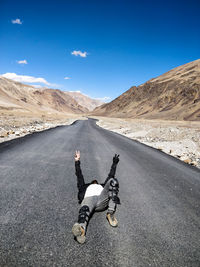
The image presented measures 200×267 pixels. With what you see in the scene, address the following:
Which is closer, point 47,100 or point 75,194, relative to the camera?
point 75,194

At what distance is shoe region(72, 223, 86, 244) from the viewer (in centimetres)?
246

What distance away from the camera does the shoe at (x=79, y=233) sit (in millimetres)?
2455

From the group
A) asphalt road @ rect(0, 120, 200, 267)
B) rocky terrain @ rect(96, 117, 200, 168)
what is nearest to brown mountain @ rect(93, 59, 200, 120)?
rocky terrain @ rect(96, 117, 200, 168)

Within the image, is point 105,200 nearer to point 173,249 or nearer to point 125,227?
point 125,227

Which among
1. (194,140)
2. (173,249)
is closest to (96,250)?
(173,249)

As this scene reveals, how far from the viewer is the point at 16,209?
3.11 m

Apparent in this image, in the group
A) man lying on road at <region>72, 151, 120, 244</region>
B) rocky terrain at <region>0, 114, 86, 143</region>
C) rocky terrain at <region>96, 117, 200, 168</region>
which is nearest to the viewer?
man lying on road at <region>72, 151, 120, 244</region>

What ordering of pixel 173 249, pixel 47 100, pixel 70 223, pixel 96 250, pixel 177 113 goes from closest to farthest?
pixel 96 250, pixel 173 249, pixel 70 223, pixel 177 113, pixel 47 100

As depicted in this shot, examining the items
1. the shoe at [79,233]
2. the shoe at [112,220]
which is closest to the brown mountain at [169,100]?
the shoe at [112,220]

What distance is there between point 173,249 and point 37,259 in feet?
6.33

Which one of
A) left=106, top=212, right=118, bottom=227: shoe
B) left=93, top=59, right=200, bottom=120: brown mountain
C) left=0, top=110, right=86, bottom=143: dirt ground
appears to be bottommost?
left=0, top=110, right=86, bottom=143: dirt ground

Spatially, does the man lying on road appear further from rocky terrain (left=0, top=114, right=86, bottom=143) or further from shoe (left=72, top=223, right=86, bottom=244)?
rocky terrain (left=0, top=114, right=86, bottom=143)

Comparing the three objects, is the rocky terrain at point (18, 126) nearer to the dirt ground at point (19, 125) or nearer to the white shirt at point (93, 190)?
the dirt ground at point (19, 125)

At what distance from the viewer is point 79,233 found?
249cm
